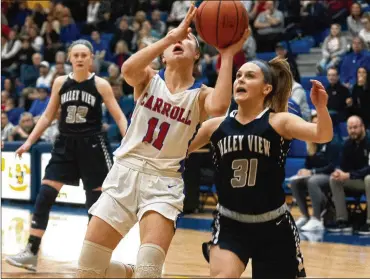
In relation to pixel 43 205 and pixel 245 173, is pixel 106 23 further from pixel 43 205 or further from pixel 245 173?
pixel 245 173

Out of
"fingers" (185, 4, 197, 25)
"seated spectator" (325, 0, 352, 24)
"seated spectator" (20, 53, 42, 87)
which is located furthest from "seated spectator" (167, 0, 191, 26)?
"fingers" (185, 4, 197, 25)

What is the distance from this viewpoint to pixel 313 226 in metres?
9.62

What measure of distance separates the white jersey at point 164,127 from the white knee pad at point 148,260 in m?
0.51

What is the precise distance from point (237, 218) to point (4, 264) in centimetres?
371

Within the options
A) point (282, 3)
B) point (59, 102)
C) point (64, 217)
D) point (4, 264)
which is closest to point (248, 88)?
point (59, 102)

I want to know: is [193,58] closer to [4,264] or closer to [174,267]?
[174,267]

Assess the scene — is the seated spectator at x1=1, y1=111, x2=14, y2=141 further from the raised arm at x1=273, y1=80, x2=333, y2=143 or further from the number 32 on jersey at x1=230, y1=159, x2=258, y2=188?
the raised arm at x1=273, y1=80, x2=333, y2=143

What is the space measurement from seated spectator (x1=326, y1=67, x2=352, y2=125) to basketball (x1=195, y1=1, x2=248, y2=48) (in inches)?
277

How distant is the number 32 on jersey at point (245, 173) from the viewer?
4.21 metres

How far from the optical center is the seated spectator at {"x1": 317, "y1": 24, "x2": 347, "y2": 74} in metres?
12.9

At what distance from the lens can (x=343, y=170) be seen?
382 inches

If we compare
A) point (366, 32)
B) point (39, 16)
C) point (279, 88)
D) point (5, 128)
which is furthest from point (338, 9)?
point (279, 88)

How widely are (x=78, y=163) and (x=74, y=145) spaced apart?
169 millimetres

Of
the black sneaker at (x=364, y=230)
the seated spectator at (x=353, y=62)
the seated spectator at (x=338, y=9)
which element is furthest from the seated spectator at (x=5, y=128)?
the black sneaker at (x=364, y=230)
